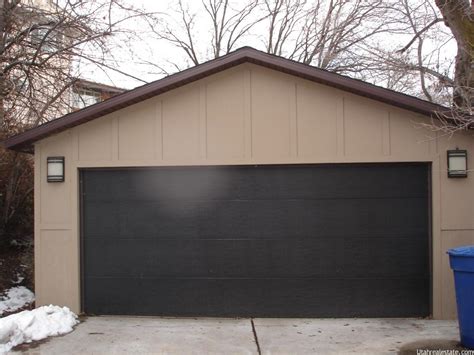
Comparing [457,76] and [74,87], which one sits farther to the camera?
[74,87]

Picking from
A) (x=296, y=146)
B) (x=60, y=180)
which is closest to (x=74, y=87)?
(x=60, y=180)

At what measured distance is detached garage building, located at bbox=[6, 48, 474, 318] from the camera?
7.33 meters

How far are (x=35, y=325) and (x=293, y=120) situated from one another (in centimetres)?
447

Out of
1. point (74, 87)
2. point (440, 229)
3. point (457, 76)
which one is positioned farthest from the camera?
point (74, 87)

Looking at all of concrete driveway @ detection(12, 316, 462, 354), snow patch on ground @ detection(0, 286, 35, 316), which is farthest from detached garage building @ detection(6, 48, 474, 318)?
snow patch on ground @ detection(0, 286, 35, 316)

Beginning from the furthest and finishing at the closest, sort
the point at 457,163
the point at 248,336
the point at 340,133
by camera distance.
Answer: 1. the point at 340,133
2. the point at 457,163
3. the point at 248,336

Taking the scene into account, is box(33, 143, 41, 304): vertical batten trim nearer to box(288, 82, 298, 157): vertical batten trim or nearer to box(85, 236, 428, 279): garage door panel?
box(85, 236, 428, 279): garage door panel

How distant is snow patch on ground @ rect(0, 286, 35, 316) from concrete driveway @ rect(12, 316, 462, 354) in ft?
5.23

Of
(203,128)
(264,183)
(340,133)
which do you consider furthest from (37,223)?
(340,133)

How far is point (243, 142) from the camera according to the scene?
742 centimetres

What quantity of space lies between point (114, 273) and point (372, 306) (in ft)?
12.6

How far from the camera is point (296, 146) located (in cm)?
738

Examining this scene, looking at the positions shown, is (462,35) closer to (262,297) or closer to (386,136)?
(386,136)

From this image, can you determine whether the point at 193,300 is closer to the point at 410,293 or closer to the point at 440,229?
the point at 410,293
